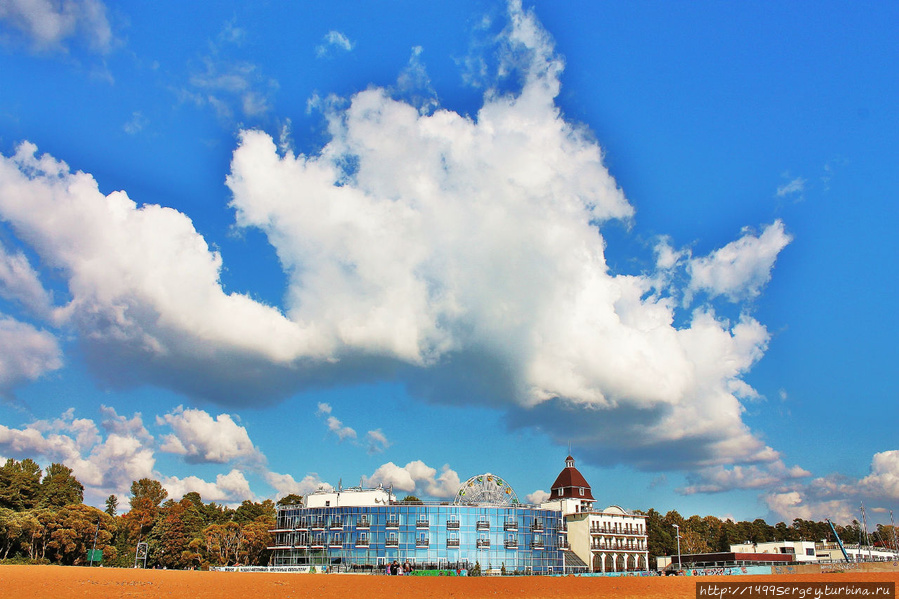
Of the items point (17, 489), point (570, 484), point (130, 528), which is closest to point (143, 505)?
point (130, 528)

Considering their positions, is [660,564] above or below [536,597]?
below

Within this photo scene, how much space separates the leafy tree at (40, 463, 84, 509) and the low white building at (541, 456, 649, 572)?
83.7 metres

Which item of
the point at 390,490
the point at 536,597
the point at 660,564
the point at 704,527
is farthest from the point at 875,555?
the point at 536,597

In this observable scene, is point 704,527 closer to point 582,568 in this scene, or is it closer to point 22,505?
point 582,568

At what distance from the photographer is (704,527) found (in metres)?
162

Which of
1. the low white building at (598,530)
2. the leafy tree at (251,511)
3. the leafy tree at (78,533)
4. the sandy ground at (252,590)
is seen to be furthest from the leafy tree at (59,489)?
the low white building at (598,530)

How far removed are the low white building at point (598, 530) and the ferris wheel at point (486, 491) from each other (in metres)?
16.8

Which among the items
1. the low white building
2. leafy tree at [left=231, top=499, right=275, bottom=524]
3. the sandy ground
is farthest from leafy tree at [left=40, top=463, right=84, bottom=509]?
the low white building

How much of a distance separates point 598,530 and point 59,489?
93558mm

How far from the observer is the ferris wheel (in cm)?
10388

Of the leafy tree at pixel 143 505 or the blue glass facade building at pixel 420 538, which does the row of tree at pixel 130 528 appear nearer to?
the leafy tree at pixel 143 505

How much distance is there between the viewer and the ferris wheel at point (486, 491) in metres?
104

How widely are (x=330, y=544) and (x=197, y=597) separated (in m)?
62.9

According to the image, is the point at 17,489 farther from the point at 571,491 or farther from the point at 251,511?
the point at 571,491
